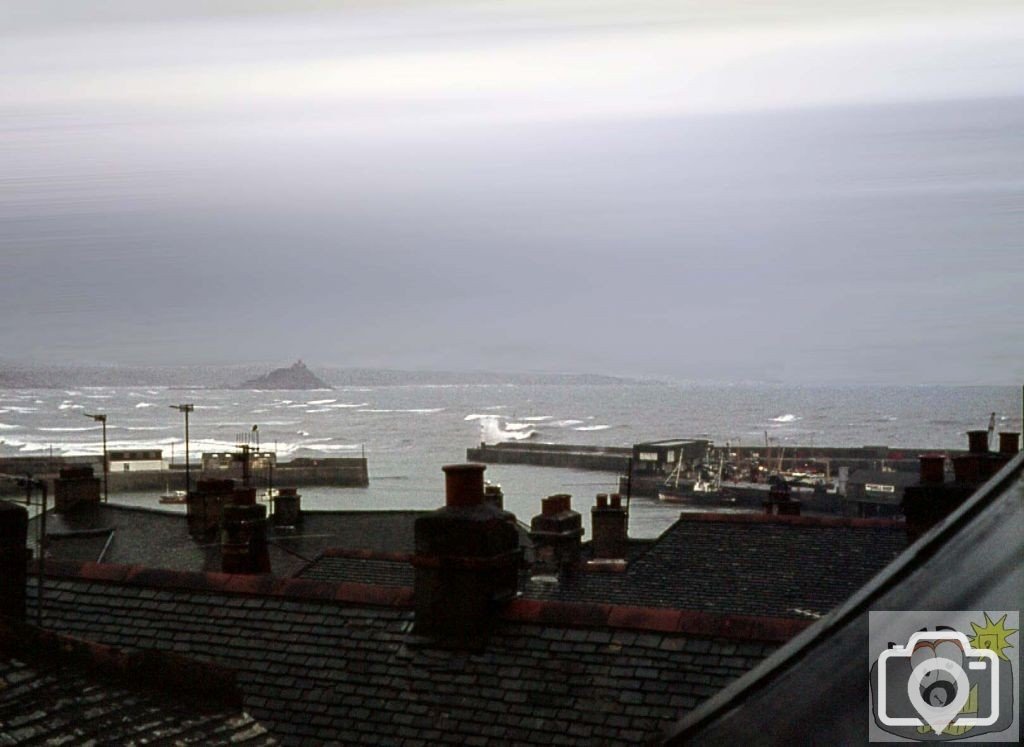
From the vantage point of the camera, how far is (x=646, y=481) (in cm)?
8925

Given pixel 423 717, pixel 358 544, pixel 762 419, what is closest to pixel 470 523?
pixel 423 717

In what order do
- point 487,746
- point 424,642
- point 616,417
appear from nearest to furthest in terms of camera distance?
point 487,746 < point 424,642 < point 616,417

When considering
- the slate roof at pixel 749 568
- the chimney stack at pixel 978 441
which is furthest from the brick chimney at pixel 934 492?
the chimney stack at pixel 978 441

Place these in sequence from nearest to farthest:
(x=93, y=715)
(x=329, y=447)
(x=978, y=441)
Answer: (x=93, y=715), (x=978, y=441), (x=329, y=447)

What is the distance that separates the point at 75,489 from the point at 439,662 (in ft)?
76.5

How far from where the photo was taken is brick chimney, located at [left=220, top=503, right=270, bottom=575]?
1664cm

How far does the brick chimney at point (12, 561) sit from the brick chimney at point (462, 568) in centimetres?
377

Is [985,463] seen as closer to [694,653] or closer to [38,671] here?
[694,653]

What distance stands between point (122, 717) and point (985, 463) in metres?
17.3

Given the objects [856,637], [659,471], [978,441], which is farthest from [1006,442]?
[659,471]

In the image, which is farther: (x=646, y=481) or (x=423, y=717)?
(x=646, y=481)

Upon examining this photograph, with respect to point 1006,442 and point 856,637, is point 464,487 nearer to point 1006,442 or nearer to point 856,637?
point 856,637

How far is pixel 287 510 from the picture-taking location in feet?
101

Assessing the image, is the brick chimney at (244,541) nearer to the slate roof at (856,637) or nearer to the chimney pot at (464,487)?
the chimney pot at (464,487)
